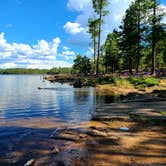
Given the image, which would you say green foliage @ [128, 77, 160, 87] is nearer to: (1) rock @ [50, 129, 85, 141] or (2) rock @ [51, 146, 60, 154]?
(1) rock @ [50, 129, 85, 141]

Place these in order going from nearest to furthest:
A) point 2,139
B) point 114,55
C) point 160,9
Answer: point 2,139, point 160,9, point 114,55

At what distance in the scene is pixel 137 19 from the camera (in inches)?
1715

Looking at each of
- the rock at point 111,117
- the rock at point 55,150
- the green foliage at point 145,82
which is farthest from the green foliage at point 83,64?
the rock at point 55,150

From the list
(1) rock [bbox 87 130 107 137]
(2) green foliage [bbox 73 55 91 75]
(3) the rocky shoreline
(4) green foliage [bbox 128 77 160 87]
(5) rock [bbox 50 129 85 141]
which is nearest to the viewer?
(3) the rocky shoreline

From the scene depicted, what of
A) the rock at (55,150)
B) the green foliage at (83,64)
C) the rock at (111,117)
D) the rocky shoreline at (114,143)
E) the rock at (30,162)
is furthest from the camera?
the green foliage at (83,64)

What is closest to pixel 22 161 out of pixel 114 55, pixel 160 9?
pixel 160 9

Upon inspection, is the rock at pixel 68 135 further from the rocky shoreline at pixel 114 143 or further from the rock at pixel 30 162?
the rock at pixel 30 162

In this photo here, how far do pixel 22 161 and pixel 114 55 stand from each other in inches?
2134

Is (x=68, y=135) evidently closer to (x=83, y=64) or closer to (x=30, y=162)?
(x=30, y=162)

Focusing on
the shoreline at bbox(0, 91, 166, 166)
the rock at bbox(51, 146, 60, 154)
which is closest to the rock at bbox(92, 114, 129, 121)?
the shoreline at bbox(0, 91, 166, 166)

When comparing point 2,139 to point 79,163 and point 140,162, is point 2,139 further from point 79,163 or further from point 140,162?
point 140,162

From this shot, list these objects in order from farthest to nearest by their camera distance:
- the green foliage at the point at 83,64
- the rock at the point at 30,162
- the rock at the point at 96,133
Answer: the green foliage at the point at 83,64
the rock at the point at 96,133
the rock at the point at 30,162

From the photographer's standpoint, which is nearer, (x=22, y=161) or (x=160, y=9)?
(x=22, y=161)

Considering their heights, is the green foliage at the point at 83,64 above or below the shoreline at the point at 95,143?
above
